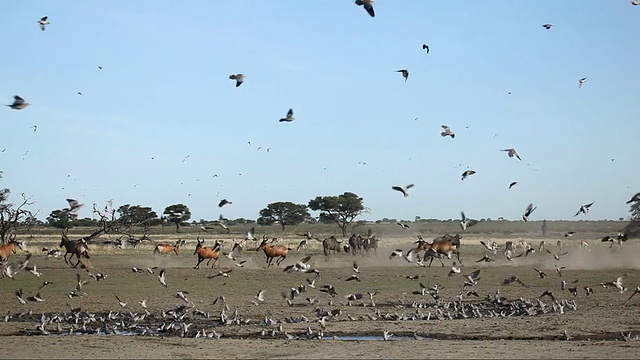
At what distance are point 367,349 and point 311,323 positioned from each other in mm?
3932

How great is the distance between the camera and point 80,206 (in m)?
25.4

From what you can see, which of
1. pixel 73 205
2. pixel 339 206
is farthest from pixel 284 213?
pixel 73 205

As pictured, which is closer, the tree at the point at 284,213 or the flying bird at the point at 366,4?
the flying bird at the point at 366,4

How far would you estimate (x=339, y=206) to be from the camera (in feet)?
376

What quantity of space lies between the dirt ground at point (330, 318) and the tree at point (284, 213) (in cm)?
9142

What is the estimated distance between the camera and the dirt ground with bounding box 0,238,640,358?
1542cm

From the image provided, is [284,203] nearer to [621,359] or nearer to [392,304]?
[392,304]

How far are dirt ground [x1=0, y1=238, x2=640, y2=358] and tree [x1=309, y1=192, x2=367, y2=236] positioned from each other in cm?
6935

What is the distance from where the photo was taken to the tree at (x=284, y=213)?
131 m

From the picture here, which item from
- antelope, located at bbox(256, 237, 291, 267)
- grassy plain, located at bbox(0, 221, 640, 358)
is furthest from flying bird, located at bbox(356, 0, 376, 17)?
antelope, located at bbox(256, 237, 291, 267)

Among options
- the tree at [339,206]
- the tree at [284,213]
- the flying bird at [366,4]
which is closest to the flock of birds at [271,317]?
the flying bird at [366,4]

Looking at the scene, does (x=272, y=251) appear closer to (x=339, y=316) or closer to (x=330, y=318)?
(x=339, y=316)

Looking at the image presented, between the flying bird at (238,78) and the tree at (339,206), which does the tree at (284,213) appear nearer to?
the tree at (339,206)

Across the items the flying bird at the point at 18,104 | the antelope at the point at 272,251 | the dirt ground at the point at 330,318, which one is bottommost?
the dirt ground at the point at 330,318
